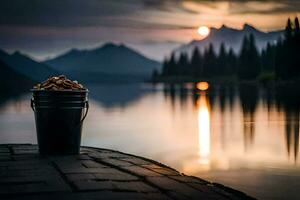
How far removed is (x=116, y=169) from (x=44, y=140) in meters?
2.06

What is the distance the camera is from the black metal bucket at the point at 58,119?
10.6m

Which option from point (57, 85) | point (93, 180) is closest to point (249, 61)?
point (57, 85)

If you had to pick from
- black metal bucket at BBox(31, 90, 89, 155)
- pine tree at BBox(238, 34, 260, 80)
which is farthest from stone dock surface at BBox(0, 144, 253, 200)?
pine tree at BBox(238, 34, 260, 80)

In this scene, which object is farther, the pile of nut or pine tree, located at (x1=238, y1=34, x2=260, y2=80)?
pine tree, located at (x1=238, y1=34, x2=260, y2=80)

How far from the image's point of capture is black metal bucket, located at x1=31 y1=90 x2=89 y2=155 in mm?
10633

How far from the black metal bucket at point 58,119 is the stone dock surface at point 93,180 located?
272 mm

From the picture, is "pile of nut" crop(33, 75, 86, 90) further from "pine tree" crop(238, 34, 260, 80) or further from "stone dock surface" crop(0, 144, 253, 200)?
"pine tree" crop(238, 34, 260, 80)

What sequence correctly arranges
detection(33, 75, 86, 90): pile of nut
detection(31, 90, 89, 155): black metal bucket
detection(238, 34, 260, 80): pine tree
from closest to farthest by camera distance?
1. detection(31, 90, 89, 155): black metal bucket
2. detection(33, 75, 86, 90): pile of nut
3. detection(238, 34, 260, 80): pine tree

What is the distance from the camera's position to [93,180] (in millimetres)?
8070

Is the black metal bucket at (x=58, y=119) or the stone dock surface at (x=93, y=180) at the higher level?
the black metal bucket at (x=58, y=119)

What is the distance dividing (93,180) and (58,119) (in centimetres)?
285

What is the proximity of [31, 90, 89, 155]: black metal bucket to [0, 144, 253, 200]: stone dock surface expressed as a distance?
27cm

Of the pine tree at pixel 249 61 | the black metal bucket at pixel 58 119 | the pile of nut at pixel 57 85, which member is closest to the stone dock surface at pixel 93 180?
the black metal bucket at pixel 58 119

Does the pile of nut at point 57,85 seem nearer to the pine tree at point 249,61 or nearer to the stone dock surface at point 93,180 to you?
the stone dock surface at point 93,180
